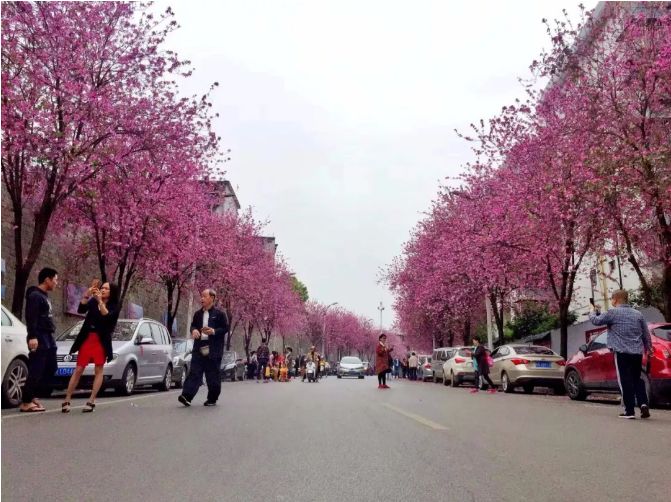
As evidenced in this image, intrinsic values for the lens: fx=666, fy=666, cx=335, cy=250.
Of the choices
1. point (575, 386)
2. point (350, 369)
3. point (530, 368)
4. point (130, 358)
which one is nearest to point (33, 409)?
point (130, 358)

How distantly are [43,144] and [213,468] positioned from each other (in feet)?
35.2

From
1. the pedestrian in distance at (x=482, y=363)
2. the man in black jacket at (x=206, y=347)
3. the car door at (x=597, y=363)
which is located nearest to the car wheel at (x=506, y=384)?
the pedestrian in distance at (x=482, y=363)

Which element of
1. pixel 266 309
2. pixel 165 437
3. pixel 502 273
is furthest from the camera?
pixel 266 309

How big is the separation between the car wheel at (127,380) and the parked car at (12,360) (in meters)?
3.63

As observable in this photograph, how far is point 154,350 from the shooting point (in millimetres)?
15352

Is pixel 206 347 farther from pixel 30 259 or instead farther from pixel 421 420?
pixel 30 259

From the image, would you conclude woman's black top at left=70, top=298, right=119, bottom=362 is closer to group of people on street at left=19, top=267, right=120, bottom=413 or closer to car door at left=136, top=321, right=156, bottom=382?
group of people on street at left=19, top=267, right=120, bottom=413

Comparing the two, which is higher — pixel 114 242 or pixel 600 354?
pixel 114 242

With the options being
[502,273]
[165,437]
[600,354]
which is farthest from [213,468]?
[502,273]

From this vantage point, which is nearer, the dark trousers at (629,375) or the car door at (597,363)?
the dark trousers at (629,375)

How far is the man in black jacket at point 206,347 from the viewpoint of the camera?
10.3 meters

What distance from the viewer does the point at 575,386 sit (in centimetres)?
1465

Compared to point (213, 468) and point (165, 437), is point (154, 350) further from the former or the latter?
point (213, 468)

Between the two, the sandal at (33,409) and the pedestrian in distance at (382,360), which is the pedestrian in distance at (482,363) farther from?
the sandal at (33,409)
